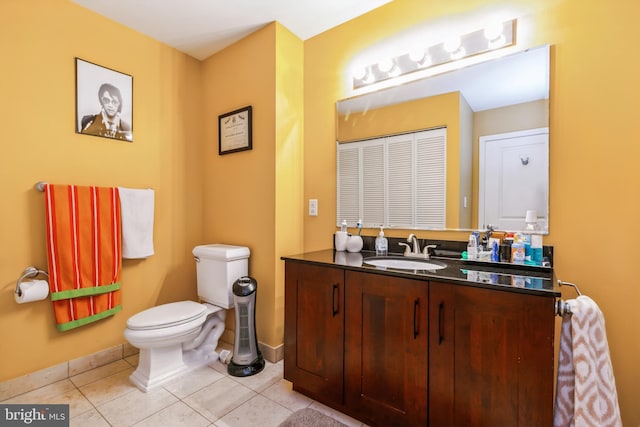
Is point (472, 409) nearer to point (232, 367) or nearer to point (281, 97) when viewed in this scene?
point (232, 367)

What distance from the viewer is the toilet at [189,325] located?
1.85 m

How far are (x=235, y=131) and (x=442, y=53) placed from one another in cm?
166

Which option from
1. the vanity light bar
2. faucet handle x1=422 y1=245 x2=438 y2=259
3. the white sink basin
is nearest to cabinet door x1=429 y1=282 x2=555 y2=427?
the white sink basin

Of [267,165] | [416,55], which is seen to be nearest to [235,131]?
[267,165]

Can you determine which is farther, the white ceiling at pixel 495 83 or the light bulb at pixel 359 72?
the light bulb at pixel 359 72

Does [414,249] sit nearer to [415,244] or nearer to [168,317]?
[415,244]

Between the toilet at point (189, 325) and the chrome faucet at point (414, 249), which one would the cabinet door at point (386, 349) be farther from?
the toilet at point (189, 325)

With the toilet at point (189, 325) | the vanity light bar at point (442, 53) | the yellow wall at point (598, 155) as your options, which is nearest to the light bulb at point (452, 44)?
the vanity light bar at point (442, 53)

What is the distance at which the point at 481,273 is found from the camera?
137 cm

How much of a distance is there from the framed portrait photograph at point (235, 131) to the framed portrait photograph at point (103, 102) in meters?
0.68

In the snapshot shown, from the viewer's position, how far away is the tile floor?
1.60 m

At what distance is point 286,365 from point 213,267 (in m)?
0.96

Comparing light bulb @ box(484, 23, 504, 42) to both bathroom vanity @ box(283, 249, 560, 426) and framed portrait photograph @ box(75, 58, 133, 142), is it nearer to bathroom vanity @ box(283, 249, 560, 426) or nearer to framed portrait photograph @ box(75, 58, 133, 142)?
bathroom vanity @ box(283, 249, 560, 426)

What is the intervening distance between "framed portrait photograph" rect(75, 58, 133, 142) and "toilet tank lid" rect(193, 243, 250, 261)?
104cm
